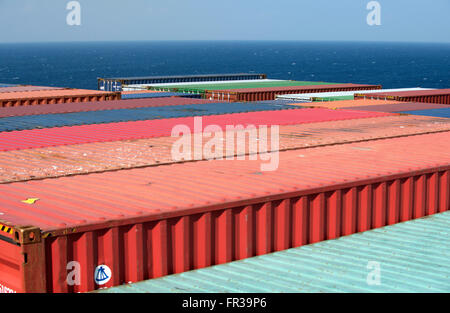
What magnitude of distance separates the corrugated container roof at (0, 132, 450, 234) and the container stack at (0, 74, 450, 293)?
0.13ft

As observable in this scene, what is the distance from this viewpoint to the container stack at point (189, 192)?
12.6m

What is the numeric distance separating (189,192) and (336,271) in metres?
3.72

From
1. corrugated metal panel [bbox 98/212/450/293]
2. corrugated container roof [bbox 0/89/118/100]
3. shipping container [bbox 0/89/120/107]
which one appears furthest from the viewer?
corrugated container roof [bbox 0/89/118/100]

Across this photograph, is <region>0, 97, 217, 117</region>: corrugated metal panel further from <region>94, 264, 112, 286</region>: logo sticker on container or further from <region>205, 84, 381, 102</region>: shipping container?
<region>94, 264, 112, 286</region>: logo sticker on container

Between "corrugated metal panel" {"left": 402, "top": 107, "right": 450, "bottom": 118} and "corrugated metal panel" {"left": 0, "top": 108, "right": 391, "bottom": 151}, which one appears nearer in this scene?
"corrugated metal panel" {"left": 0, "top": 108, "right": 391, "bottom": 151}

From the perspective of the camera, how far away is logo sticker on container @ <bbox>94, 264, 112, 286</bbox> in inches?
501

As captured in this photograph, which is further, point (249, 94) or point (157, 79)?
point (157, 79)

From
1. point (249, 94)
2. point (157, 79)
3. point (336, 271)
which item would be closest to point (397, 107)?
point (249, 94)

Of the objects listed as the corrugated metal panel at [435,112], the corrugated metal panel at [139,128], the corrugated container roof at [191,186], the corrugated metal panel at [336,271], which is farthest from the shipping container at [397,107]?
the corrugated metal panel at [336,271]

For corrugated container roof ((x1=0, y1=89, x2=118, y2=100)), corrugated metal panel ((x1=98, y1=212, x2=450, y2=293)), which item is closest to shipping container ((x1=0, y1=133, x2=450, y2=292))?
corrugated metal panel ((x1=98, y1=212, x2=450, y2=293))

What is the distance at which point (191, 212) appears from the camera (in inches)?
543

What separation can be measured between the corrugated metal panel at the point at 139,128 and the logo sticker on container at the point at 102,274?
1020 cm

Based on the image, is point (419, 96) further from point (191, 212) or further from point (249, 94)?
point (191, 212)

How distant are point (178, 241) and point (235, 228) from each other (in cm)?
150
